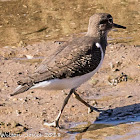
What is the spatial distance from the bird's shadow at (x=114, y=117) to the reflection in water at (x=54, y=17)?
2953 millimetres

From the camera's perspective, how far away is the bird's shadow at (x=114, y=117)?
24.0 ft

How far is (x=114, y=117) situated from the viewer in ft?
24.9

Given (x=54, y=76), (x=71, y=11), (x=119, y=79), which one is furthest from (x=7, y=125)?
(x=71, y=11)

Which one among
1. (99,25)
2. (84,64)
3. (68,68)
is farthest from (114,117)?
(99,25)

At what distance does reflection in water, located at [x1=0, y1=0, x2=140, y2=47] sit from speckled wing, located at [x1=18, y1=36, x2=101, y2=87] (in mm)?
3184

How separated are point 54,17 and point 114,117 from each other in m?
5.46

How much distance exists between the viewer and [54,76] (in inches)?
277

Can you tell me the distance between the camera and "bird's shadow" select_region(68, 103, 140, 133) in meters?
7.31

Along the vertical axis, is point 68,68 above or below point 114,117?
above

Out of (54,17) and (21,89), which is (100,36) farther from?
(54,17)

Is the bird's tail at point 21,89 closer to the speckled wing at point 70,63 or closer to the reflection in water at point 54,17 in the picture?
the speckled wing at point 70,63

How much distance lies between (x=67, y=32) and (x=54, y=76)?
4428mm

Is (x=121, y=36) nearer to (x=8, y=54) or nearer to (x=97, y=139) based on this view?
(x=8, y=54)

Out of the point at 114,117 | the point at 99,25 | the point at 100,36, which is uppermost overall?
the point at 99,25
